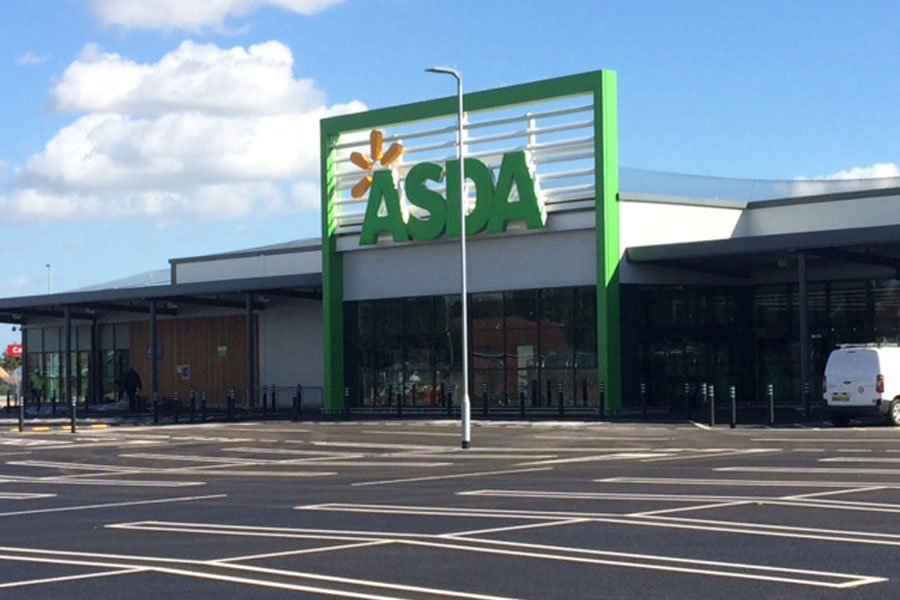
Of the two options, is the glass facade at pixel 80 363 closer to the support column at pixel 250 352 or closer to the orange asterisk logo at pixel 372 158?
the support column at pixel 250 352

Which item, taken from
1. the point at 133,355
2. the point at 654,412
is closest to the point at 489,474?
the point at 654,412

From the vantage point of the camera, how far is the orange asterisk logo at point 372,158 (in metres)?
47.2

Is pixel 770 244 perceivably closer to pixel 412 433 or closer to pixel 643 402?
pixel 643 402

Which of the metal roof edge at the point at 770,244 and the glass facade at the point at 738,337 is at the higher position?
the metal roof edge at the point at 770,244

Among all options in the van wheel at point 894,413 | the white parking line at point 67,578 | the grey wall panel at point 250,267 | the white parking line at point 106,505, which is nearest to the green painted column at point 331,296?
the grey wall panel at point 250,267

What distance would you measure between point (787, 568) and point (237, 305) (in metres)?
47.2

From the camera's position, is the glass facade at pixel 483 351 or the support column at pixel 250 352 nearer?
the glass facade at pixel 483 351

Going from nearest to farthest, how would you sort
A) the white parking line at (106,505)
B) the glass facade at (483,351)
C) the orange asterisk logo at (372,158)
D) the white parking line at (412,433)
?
the white parking line at (106,505) < the white parking line at (412,433) < the glass facade at (483,351) < the orange asterisk logo at (372,158)

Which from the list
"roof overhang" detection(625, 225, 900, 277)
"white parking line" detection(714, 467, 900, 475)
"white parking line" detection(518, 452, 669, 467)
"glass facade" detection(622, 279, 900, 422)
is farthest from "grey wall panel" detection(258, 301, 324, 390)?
"white parking line" detection(714, 467, 900, 475)

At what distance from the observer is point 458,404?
156 feet

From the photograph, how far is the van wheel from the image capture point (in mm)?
33281

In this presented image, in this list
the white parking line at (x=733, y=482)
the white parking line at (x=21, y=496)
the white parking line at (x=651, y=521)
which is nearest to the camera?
the white parking line at (x=651, y=521)

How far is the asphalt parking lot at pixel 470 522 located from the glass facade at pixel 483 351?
14.1 meters

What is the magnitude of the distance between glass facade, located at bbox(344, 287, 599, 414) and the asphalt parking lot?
14069 millimetres
